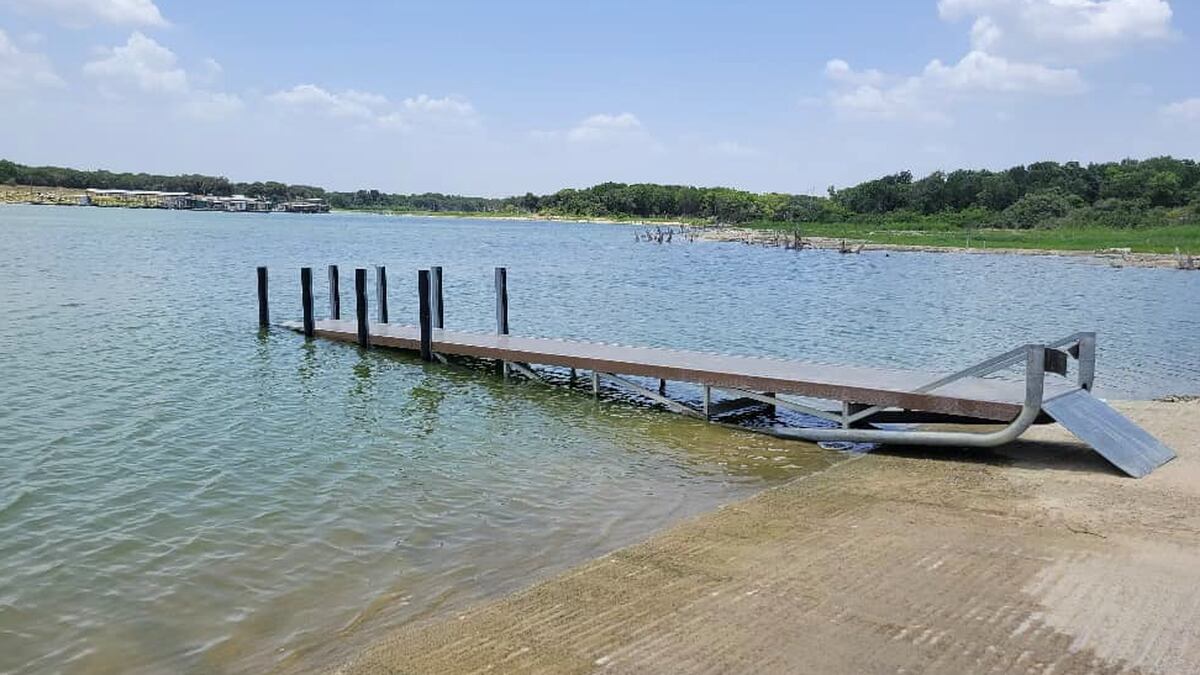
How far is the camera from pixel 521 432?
1442cm

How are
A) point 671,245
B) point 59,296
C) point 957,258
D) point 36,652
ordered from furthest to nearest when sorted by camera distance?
point 671,245
point 957,258
point 59,296
point 36,652

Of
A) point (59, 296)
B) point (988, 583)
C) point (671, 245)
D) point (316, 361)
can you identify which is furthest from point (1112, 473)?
point (671, 245)

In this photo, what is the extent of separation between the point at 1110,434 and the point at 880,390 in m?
2.88

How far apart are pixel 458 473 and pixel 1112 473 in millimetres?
7745

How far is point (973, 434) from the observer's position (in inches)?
473

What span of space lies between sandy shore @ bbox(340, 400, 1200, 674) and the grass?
6243cm

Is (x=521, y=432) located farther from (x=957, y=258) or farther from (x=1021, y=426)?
(x=957, y=258)

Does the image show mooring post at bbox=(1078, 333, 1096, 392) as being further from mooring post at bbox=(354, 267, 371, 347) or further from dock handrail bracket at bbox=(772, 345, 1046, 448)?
mooring post at bbox=(354, 267, 371, 347)

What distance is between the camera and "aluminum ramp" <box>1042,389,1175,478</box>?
431 inches

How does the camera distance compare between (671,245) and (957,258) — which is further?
(671,245)

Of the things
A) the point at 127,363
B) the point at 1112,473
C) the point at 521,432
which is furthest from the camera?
the point at 127,363

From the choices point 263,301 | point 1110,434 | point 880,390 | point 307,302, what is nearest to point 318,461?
point 880,390

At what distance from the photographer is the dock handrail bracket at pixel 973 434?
11.2m

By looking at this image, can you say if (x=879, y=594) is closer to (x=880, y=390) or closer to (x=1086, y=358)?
(x=880, y=390)
